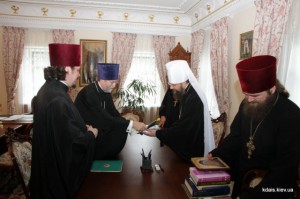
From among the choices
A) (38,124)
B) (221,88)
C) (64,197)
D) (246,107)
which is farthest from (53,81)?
(221,88)

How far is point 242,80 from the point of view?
6.19 feet

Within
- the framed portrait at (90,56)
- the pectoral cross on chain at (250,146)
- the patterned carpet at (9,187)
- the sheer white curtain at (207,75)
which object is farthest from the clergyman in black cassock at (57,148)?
the framed portrait at (90,56)

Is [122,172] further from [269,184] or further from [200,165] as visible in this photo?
[269,184]

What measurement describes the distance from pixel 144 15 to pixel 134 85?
210 cm

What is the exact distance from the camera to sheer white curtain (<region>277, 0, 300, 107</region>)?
327 cm

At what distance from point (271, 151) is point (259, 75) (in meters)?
0.61

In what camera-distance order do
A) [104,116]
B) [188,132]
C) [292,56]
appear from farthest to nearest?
[292,56]
[104,116]
[188,132]

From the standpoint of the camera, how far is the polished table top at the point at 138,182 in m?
1.67

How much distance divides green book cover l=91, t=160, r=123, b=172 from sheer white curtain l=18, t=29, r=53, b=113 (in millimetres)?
5347

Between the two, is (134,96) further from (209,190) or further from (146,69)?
(209,190)

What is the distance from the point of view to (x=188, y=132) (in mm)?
2590

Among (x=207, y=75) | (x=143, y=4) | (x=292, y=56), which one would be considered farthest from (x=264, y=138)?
(x=143, y=4)

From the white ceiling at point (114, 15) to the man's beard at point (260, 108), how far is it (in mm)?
4067

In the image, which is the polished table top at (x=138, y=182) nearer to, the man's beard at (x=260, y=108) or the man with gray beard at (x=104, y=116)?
the man with gray beard at (x=104, y=116)
